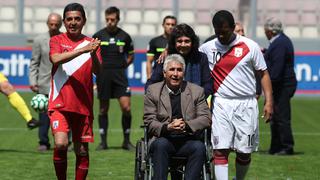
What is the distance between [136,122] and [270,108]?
31.5ft

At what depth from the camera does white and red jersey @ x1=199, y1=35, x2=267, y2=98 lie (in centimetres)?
1030

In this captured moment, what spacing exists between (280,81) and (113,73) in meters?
2.71

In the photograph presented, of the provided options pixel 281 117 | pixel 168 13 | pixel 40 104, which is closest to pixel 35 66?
pixel 40 104

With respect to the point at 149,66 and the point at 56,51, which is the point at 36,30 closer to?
the point at 149,66

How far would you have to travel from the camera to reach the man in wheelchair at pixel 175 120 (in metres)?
9.36

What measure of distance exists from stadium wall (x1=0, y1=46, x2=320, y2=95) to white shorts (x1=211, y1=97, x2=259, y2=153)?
1626 centimetres

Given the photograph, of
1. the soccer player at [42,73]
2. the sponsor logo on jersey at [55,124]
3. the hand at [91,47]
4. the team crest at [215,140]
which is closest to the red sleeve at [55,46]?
the hand at [91,47]

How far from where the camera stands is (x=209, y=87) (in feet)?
33.1

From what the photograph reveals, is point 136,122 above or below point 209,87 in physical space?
below

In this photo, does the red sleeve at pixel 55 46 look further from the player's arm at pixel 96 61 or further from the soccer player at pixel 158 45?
the soccer player at pixel 158 45

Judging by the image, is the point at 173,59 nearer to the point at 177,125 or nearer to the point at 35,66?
the point at 177,125

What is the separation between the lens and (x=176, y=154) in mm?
9531

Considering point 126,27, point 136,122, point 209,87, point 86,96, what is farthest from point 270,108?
point 126,27

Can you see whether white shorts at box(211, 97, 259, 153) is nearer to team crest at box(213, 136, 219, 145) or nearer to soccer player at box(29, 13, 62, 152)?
team crest at box(213, 136, 219, 145)
